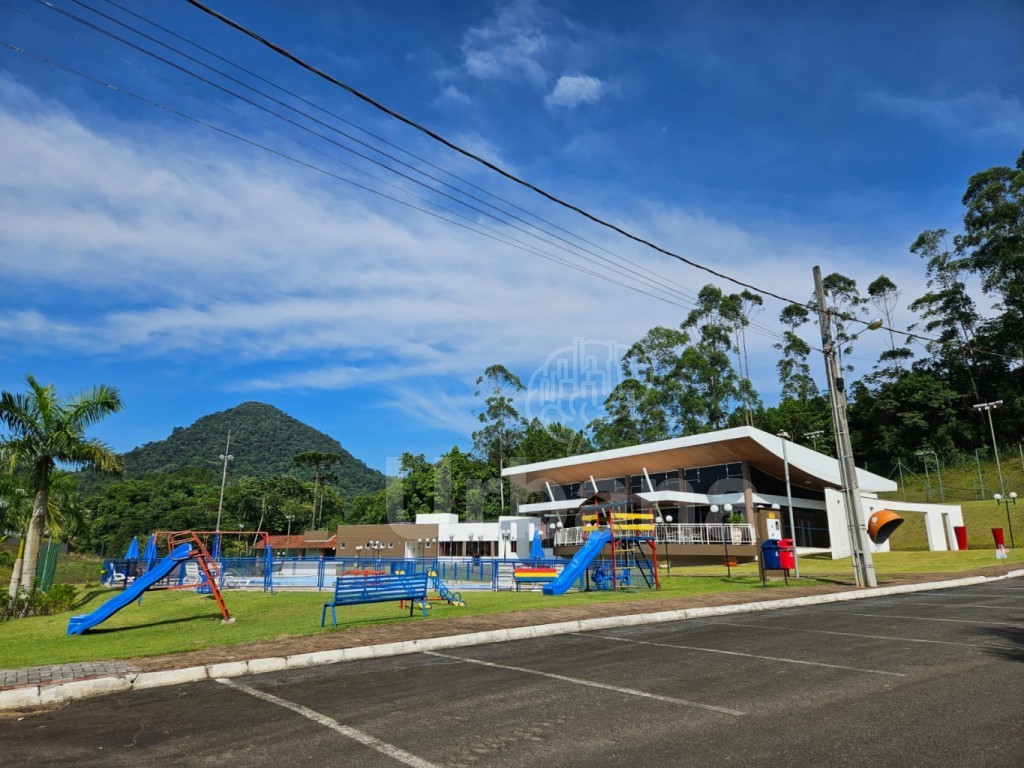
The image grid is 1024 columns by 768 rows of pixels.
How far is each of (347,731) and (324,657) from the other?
3.95 m

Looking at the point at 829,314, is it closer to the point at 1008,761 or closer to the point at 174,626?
the point at 1008,761

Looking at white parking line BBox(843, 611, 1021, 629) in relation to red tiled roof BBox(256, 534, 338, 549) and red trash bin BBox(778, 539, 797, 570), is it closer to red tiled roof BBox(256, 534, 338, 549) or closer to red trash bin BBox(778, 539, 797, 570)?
red trash bin BBox(778, 539, 797, 570)

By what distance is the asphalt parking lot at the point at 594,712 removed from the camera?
16.0 ft

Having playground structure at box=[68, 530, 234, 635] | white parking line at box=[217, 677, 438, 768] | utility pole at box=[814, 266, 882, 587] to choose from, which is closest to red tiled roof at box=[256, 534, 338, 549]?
playground structure at box=[68, 530, 234, 635]

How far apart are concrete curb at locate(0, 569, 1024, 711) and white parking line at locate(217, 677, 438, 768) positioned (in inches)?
35.4

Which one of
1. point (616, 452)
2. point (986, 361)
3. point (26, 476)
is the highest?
point (986, 361)

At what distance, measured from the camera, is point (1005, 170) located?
65500 mm

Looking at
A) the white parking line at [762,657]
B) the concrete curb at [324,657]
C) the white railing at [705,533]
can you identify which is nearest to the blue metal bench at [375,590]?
the concrete curb at [324,657]

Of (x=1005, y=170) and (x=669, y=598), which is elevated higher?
(x=1005, y=170)

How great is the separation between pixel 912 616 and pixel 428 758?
11471 mm

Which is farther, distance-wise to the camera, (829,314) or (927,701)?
(829,314)

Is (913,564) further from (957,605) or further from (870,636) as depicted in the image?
(870,636)

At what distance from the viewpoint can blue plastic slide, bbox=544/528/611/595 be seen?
1948 centimetres

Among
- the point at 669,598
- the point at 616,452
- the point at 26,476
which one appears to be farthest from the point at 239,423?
the point at 669,598
